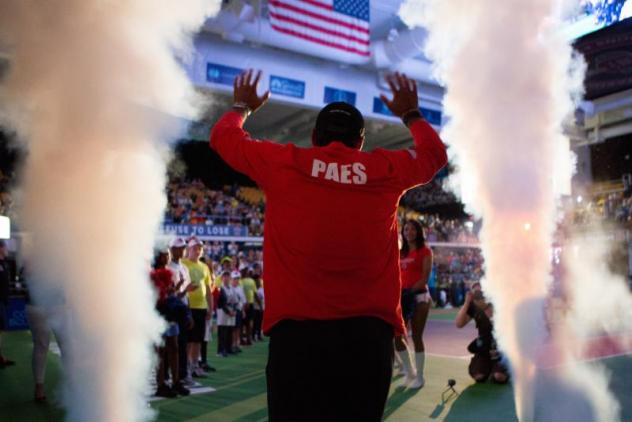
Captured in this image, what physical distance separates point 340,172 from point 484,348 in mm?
6411

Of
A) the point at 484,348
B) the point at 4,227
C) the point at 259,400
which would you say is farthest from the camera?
the point at 484,348

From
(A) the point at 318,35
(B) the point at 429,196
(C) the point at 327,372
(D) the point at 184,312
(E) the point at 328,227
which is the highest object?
(A) the point at 318,35

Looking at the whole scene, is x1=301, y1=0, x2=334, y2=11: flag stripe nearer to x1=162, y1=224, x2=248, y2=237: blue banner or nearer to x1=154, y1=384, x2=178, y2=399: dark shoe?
x1=162, y1=224, x2=248, y2=237: blue banner

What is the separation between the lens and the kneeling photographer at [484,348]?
24.6ft

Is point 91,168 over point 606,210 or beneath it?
beneath

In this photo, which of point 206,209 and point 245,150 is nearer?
point 245,150

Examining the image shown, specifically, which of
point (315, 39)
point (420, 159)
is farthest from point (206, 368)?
point (315, 39)

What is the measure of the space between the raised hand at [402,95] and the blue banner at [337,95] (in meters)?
18.4

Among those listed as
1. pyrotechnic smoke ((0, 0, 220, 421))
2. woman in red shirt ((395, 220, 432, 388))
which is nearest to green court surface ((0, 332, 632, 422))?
woman in red shirt ((395, 220, 432, 388))

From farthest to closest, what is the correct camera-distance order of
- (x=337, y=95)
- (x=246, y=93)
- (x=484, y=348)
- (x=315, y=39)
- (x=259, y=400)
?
(x=337, y=95) < (x=315, y=39) < (x=484, y=348) < (x=259, y=400) < (x=246, y=93)

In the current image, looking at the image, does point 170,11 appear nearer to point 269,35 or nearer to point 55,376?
point 55,376

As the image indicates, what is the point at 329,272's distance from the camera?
1.99 m

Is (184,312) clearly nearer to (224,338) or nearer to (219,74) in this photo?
(224,338)

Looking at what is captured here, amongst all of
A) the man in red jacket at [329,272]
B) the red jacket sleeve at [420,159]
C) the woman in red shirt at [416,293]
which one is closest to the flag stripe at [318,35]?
the woman in red shirt at [416,293]
